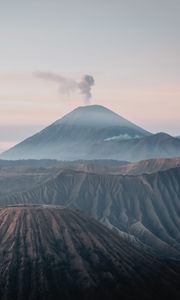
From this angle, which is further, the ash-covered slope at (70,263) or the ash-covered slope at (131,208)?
the ash-covered slope at (131,208)

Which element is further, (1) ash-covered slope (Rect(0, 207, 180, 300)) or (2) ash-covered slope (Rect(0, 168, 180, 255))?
(2) ash-covered slope (Rect(0, 168, 180, 255))

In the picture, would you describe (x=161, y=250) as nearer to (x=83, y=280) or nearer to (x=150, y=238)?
(x=150, y=238)

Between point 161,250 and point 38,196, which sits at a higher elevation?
point 38,196

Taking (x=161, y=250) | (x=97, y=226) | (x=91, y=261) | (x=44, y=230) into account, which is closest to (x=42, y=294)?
(x=91, y=261)

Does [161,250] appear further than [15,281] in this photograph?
Yes

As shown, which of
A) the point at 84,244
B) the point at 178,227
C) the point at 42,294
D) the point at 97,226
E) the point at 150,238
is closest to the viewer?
the point at 42,294

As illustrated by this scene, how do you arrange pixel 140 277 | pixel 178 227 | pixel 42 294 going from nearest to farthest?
pixel 42 294 → pixel 140 277 → pixel 178 227

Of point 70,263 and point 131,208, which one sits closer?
point 70,263

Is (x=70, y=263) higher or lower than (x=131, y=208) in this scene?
lower
